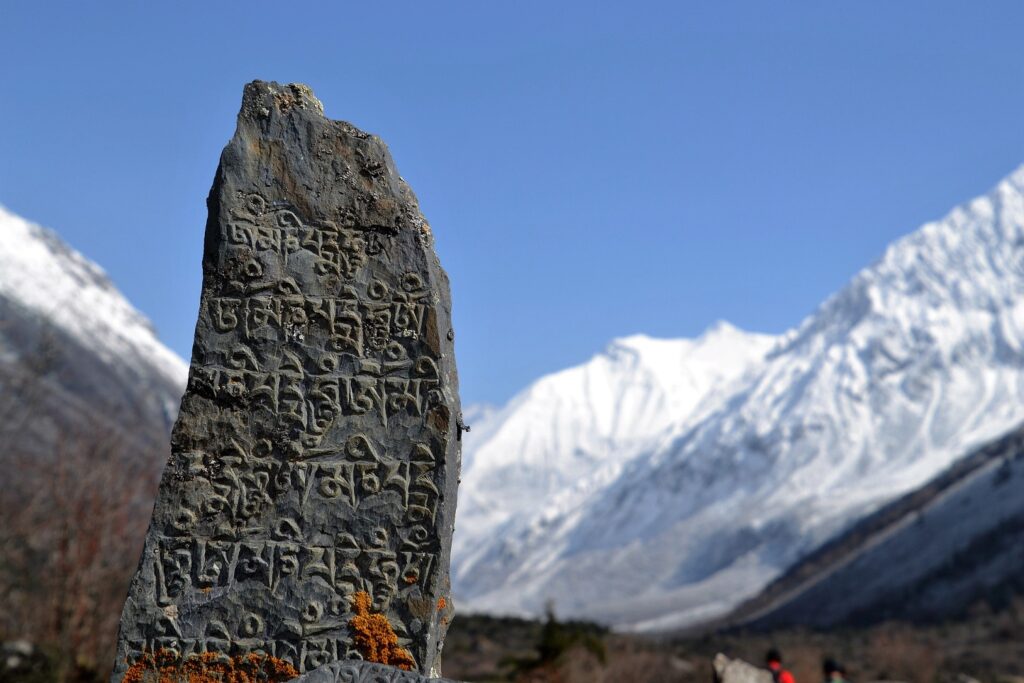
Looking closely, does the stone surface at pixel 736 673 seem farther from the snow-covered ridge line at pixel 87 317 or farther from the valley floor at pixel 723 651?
the snow-covered ridge line at pixel 87 317

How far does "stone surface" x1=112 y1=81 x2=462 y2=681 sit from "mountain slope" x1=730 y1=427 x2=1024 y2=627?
82680 millimetres

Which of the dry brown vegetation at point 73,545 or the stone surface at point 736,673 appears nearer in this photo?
the stone surface at point 736,673

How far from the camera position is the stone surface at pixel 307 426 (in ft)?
25.3

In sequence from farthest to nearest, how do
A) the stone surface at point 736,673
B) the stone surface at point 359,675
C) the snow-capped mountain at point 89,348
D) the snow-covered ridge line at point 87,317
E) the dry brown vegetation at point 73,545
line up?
the snow-covered ridge line at point 87,317
the snow-capped mountain at point 89,348
the dry brown vegetation at point 73,545
the stone surface at point 736,673
the stone surface at point 359,675

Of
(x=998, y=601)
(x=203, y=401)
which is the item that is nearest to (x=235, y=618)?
(x=203, y=401)

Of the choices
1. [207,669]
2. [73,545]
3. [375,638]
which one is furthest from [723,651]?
[207,669]

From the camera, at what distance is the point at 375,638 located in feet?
25.1

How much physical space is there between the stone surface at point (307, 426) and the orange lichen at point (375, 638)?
12 mm

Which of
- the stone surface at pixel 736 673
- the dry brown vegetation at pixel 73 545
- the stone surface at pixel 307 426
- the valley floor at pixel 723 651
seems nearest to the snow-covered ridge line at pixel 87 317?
the valley floor at pixel 723 651

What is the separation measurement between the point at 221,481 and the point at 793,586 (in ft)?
409

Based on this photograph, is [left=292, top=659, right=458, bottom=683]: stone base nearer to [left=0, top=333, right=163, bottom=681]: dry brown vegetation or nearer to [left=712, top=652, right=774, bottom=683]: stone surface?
[left=712, top=652, right=774, bottom=683]: stone surface

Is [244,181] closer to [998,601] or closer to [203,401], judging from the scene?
[203,401]

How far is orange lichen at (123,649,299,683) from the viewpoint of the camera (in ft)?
25.1

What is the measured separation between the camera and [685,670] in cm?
4891
